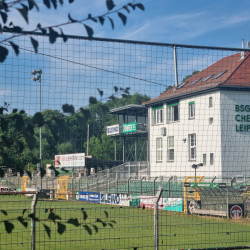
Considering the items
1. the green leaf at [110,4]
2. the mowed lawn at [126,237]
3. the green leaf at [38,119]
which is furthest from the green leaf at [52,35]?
the mowed lawn at [126,237]

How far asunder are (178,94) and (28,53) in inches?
99.9

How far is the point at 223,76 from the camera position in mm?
7230

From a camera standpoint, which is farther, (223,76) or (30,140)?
(223,76)

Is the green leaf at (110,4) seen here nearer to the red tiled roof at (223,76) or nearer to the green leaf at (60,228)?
the green leaf at (60,228)

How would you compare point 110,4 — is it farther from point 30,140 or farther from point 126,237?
point 126,237

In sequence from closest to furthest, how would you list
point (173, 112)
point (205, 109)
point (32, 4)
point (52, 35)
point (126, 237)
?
point (32, 4), point (52, 35), point (173, 112), point (205, 109), point (126, 237)

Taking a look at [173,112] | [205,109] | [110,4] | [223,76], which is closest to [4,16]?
[110,4]

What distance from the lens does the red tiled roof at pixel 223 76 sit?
6.67 meters

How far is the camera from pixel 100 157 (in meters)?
6.57

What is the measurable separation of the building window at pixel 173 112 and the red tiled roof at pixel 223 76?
188 mm

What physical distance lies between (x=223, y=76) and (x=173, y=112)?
4.00ft

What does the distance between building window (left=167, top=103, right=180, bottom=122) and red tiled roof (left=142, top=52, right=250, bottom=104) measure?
0.19 m

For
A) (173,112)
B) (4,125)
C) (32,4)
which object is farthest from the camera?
(173,112)

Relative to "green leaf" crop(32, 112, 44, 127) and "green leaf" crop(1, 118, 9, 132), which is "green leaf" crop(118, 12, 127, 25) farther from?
"green leaf" crop(1, 118, 9, 132)
